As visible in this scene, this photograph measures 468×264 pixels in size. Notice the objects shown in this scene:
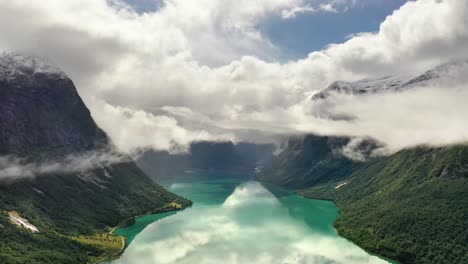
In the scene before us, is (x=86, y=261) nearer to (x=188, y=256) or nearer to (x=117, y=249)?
(x=117, y=249)

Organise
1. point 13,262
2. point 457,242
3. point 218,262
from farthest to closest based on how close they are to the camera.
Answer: point 457,242
point 218,262
point 13,262

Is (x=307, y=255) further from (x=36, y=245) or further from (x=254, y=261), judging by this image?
(x=36, y=245)

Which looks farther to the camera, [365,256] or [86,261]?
[365,256]

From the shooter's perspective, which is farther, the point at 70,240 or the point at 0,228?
the point at 70,240

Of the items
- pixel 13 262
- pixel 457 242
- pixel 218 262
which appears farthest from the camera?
→ pixel 457 242

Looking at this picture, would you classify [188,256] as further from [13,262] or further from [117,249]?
[13,262]

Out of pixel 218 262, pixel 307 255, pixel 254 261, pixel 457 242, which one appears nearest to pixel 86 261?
pixel 218 262

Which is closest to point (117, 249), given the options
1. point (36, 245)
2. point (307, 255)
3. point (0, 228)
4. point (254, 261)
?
point (36, 245)

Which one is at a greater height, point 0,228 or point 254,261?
point 0,228

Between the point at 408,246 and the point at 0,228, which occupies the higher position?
the point at 0,228
